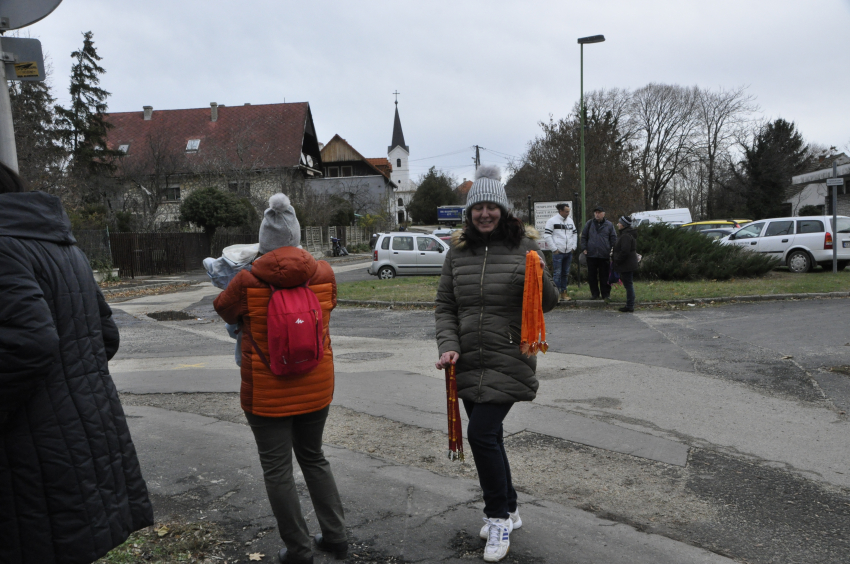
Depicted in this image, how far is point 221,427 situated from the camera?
219 inches

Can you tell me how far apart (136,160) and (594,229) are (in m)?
39.2

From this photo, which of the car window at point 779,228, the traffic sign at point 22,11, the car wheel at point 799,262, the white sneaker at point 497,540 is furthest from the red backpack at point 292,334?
the car window at point 779,228

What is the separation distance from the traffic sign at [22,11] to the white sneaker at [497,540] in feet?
11.6

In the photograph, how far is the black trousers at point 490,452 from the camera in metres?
3.35

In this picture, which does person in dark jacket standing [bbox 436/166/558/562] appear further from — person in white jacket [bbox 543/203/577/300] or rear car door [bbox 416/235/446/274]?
rear car door [bbox 416/235/446/274]

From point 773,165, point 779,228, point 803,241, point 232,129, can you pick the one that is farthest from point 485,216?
point 773,165

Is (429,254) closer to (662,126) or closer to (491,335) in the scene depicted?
(491,335)

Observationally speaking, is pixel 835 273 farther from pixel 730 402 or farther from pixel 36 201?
pixel 36 201

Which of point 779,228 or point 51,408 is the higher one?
point 779,228

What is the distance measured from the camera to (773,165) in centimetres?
5344

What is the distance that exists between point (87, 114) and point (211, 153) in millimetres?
8377

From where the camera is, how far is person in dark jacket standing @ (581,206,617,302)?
12.7 meters

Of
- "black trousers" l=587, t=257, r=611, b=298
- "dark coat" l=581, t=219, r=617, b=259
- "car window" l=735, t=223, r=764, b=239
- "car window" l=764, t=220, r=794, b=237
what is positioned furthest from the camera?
"car window" l=735, t=223, r=764, b=239

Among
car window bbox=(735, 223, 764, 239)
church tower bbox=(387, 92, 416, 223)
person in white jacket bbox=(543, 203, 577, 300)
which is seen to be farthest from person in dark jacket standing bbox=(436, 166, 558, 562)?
church tower bbox=(387, 92, 416, 223)
